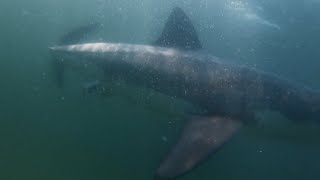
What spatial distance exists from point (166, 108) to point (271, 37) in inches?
408

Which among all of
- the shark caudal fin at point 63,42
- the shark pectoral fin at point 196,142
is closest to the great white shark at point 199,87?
the shark pectoral fin at point 196,142

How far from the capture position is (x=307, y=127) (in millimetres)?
6168

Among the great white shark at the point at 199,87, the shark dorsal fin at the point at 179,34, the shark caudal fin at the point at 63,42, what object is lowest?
the shark caudal fin at the point at 63,42

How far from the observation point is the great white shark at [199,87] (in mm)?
5581

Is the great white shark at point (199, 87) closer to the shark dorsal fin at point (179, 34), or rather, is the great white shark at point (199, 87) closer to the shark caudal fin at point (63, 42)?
the shark dorsal fin at point (179, 34)

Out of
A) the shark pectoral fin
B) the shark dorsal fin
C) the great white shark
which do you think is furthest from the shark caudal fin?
the shark pectoral fin

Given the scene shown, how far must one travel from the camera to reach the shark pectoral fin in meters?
5.05

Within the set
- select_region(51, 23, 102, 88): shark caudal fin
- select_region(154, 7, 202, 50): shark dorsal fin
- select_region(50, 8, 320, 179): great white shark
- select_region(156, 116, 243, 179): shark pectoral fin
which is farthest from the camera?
select_region(51, 23, 102, 88): shark caudal fin

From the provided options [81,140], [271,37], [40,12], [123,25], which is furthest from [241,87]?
[40,12]

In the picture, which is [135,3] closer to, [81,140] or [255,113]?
[81,140]

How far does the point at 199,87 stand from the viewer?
266 inches

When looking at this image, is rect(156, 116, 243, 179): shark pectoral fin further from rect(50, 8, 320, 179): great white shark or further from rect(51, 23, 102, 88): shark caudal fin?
rect(51, 23, 102, 88): shark caudal fin

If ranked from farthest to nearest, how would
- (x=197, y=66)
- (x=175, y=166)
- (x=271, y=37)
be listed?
(x=271, y=37) < (x=197, y=66) < (x=175, y=166)

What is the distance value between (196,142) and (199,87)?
1472mm
